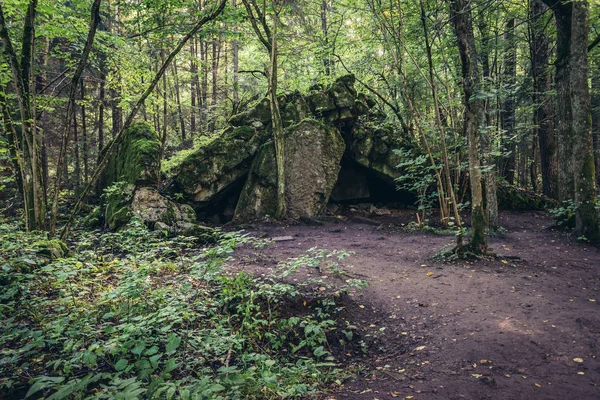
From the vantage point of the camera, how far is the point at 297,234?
982cm

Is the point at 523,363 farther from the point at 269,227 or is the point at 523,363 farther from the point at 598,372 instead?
→ the point at 269,227

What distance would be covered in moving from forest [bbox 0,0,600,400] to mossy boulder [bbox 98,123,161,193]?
9 cm

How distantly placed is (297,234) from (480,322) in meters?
6.13

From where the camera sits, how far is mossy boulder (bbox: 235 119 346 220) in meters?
11.5

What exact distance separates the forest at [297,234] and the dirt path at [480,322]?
0.10ft

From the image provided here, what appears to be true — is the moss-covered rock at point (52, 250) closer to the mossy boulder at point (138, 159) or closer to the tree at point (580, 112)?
the mossy boulder at point (138, 159)

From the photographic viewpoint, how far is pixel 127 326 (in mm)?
2746

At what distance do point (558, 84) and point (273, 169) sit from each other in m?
8.33

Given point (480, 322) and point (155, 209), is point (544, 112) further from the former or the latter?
point (155, 209)

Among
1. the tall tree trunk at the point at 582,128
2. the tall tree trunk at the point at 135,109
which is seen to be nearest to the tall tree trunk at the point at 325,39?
the tall tree trunk at the point at 135,109

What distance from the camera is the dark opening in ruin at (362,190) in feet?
42.6

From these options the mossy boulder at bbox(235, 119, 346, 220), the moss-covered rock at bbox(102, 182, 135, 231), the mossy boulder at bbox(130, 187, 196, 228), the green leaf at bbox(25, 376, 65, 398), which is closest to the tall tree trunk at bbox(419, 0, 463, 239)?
the mossy boulder at bbox(235, 119, 346, 220)

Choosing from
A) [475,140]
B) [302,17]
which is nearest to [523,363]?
[475,140]

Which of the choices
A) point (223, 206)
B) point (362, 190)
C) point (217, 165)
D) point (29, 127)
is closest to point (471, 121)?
point (362, 190)
